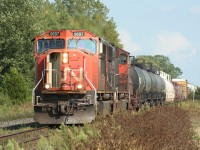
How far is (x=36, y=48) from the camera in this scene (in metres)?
16.8

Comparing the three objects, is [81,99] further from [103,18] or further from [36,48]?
[103,18]

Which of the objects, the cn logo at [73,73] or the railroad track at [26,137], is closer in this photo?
the railroad track at [26,137]

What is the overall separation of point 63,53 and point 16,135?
3850mm

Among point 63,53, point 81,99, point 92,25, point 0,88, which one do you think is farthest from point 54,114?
point 92,25

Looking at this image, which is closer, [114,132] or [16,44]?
[114,132]

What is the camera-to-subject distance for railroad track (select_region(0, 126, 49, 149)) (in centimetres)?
1196

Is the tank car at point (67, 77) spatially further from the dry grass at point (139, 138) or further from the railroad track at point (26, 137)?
the dry grass at point (139, 138)

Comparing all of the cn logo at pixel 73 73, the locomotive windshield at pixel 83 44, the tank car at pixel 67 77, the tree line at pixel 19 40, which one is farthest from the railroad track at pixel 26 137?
the tree line at pixel 19 40

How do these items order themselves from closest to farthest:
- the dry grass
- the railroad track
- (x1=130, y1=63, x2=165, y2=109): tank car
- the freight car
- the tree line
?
the dry grass
the railroad track
the freight car
(x1=130, y1=63, x2=165, y2=109): tank car
the tree line

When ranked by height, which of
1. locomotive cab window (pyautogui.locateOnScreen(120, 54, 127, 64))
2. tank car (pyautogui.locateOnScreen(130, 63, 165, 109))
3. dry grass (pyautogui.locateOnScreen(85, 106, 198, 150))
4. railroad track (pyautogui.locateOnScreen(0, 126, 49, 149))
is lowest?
railroad track (pyautogui.locateOnScreen(0, 126, 49, 149))

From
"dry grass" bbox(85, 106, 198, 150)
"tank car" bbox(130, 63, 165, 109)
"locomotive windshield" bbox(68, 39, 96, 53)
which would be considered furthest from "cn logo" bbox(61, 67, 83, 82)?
"tank car" bbox(130, 63, 165, 109)

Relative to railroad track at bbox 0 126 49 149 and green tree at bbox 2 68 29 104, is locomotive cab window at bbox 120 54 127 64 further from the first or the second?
green tree at bbox 2 68 29 104

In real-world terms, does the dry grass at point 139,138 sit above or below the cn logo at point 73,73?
below

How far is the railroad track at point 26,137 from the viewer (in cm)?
1196
